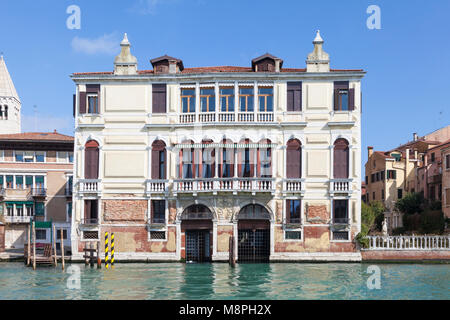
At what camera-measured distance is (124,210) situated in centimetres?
3130

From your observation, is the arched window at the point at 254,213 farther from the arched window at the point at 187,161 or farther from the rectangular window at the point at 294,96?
the rectangular window at the point at 294,96

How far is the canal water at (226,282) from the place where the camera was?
1961 cm

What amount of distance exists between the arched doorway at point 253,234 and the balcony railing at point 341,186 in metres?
3.62

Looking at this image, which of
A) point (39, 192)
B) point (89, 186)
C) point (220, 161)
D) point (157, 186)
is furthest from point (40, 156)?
point (220, 161)

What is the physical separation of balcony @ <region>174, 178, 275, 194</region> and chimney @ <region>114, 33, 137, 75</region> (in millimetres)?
6547

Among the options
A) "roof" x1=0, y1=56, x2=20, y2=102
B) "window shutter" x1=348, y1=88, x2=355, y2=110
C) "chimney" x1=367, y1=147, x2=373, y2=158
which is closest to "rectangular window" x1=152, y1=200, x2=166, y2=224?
"window shutter" x1=348, y1=88, x2=355, y2=110

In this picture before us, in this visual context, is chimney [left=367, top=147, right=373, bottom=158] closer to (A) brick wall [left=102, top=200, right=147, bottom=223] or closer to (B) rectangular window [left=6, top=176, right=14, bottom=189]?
(A) brick wall [left=102, top=200, right=147, bottom=223]

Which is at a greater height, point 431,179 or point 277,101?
point 277,101

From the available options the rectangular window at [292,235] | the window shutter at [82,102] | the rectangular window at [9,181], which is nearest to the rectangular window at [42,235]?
the rectangular window at [9,181]

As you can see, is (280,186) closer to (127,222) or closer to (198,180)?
(198,180)

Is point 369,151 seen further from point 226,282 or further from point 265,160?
point 226,282

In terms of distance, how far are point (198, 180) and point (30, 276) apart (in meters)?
9.58

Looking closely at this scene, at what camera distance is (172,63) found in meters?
31.7
